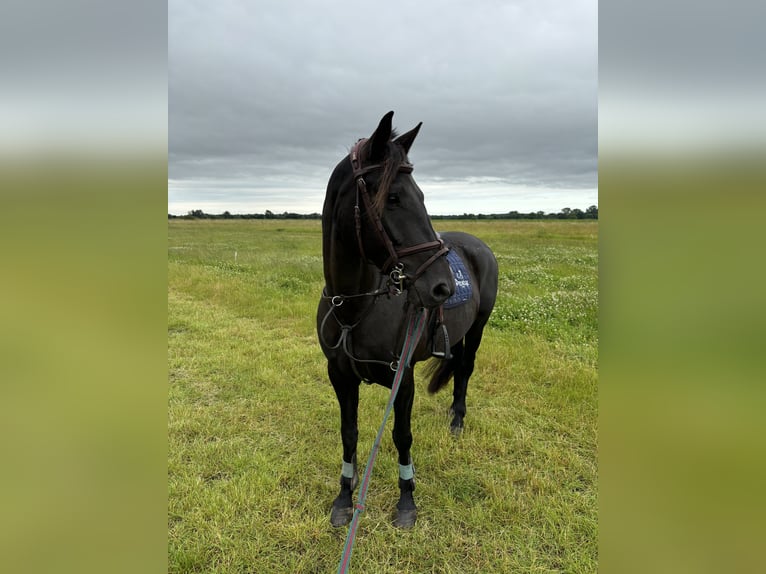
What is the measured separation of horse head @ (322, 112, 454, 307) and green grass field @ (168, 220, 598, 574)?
83.9 inches

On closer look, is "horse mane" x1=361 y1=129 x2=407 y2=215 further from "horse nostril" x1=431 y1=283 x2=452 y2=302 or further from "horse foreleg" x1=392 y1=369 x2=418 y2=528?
"horse foreleg" x1=392 y1=369 x2=418 y2=528

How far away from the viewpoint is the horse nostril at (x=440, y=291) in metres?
2.34

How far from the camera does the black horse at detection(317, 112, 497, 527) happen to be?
2352mm

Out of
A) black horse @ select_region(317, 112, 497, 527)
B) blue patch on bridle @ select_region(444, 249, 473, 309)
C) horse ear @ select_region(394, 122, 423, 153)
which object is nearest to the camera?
black horse @ select_region(317, 112, 497, 527)

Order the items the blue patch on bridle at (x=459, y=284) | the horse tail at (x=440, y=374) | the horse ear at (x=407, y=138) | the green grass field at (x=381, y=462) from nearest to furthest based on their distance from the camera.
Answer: the horse ear at (x=407, y=138) → the green grass field at (x=381, y=462) → the blue patch on bridle at (x=459, y=284) → the horse tail at (x=440, y=374)

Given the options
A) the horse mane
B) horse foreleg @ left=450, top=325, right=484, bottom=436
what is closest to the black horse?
the horse mane

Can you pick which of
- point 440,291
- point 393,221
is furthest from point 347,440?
point 393,221

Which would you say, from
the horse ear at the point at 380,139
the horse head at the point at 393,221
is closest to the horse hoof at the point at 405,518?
the horse head at the point at 393,221

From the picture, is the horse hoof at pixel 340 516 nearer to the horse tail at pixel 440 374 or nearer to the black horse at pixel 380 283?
the black horse at pixel 380 283

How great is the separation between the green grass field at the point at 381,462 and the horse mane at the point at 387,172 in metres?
2.64
